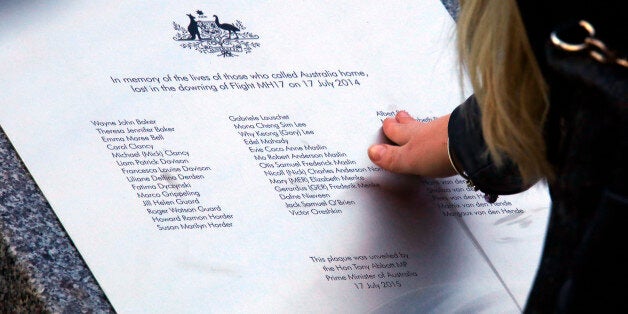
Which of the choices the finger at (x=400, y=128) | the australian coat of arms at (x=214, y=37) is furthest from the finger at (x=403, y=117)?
the australian coat of arms at (x=214, y=37)

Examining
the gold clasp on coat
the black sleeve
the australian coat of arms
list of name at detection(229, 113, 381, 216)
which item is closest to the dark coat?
the gold clasp on coat

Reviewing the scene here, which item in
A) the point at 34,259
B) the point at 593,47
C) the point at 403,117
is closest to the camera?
the point at 593,47

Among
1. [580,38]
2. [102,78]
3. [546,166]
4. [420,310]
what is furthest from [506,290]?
[102,78]

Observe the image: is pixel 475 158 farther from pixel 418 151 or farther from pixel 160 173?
pixel 160 173

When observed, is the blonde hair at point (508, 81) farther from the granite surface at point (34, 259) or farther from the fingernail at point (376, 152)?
the granite surface at point (34, 259)

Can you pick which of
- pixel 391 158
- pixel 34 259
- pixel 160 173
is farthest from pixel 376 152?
pixel 34 259

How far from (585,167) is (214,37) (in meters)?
0.51

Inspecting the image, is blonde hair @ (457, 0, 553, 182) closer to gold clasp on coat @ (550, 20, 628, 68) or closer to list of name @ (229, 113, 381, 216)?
gold clasp on coat @ (550, 20, 628, 68)

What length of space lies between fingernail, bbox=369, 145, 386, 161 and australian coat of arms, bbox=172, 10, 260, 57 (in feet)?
0.59

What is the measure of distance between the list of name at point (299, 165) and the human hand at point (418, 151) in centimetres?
2

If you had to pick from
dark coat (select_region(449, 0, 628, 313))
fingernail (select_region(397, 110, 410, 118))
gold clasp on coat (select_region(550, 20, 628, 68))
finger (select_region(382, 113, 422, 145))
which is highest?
gold clasp on coat (select_region(550, 20, 628, 68))

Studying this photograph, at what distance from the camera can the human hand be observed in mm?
776

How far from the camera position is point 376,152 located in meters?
0.80

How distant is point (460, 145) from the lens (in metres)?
0.73
